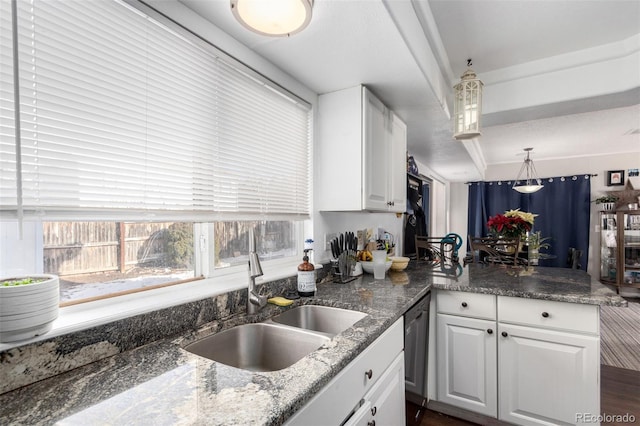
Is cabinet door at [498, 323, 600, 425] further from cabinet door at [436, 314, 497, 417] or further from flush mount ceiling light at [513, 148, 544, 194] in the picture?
flush mount ceiling light at [513, 148, 544, 194]

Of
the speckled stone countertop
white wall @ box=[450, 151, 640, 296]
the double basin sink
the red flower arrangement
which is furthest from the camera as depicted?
white wall @ box=[450, 151, 640, 296]

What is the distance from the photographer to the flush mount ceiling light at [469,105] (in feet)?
6.11

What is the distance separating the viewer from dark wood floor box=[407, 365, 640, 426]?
6.29 feet

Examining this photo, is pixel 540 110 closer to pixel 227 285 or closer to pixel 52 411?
pixel 227 285

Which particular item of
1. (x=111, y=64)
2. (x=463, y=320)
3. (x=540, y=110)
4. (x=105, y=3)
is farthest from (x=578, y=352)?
(x=105, y=3)

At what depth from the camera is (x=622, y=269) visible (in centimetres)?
496

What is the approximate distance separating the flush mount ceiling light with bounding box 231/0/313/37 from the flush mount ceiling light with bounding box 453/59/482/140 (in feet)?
4.06

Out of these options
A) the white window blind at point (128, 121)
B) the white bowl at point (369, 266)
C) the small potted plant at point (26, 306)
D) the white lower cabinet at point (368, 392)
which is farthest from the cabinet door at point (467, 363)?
the small potted plant at point (26, 306)

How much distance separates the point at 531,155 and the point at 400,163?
4417 mm

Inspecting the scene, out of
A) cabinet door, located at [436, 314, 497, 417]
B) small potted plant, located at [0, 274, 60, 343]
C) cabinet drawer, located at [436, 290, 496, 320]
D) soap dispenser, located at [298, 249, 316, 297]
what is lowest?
cabinet door, located at [436, 314, 497, 417]

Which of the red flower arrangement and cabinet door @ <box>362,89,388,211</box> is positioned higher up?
cabinet door @ <box>362,89,388,211</box>

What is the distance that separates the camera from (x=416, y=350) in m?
1.76

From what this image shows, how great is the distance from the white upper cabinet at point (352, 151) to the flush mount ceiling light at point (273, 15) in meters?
0.87

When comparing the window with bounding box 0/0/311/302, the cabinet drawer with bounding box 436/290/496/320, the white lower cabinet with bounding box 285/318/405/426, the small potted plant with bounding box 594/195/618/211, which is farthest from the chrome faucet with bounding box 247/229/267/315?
the small potted plant with bounding box 594/195/618/211
